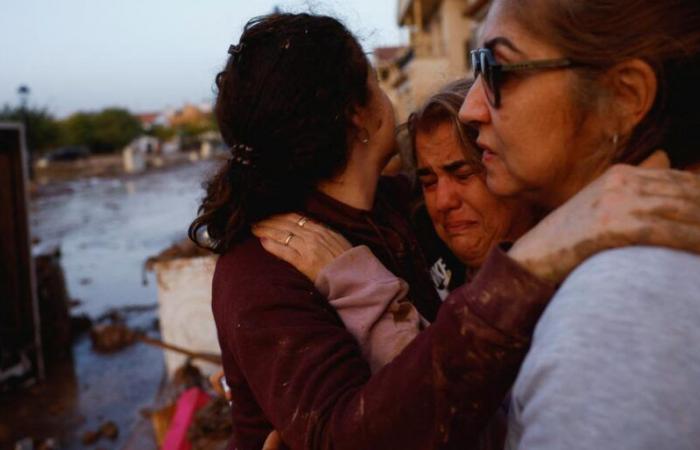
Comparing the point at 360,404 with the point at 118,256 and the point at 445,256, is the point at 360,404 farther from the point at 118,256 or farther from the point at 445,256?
the point at 118,256

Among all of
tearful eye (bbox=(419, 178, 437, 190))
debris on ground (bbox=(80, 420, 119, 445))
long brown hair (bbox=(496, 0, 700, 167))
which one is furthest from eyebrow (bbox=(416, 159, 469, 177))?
debris on ground (bbox=(80, 420, 119, 445))

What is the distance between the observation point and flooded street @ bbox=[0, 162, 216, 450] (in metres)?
5.91

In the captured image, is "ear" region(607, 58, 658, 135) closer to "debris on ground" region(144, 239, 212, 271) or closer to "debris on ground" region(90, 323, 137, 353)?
"debris on ground" region(144, 239, 212, 271)

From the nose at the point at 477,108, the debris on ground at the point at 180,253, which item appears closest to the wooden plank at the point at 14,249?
the debris on ground at the point at 180,253

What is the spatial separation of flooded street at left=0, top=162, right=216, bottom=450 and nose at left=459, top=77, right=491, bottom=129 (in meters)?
0.99

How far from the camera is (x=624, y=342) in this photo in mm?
835

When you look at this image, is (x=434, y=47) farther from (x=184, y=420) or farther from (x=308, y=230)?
(x=308, y=230)

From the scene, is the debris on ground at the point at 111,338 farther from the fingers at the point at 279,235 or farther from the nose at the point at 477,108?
the nose at the point at 477,108

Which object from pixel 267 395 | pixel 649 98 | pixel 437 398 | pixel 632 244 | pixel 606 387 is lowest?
pixel 267 395

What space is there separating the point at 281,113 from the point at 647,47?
930 mm

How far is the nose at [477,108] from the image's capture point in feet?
4.45

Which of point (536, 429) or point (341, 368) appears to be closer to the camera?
→ point (536, 429)

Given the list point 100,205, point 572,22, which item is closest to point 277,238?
point 572,22

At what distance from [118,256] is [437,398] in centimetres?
1305
